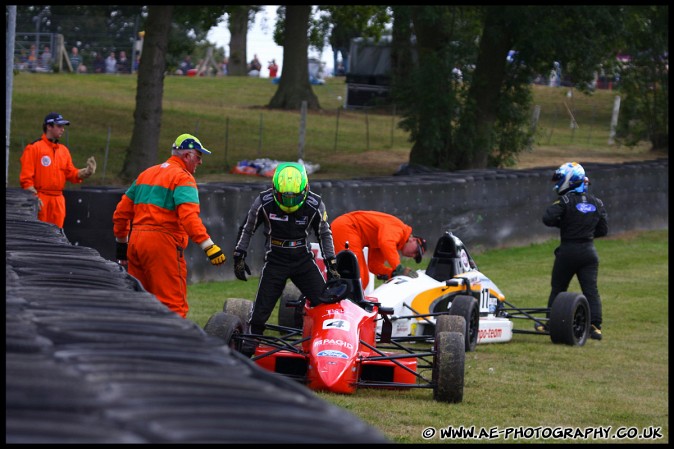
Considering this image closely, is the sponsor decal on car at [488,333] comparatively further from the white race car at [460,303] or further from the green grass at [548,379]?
the green grass at [548,379]

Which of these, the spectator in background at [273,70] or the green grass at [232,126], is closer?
the green grass at [232,126]

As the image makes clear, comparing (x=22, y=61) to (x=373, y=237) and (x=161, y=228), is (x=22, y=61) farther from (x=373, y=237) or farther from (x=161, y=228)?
(x=161, y=228)

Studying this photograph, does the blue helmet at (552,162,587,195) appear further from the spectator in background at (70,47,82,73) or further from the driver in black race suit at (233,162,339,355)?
the spectator in background at (70,47,82,73)

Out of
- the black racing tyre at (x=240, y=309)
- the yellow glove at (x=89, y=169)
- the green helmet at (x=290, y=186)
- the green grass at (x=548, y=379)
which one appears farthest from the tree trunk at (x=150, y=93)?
the green helmet at (x=290, y=186)

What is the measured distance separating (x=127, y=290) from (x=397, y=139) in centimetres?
3502

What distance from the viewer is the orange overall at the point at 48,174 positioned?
14.6 metres

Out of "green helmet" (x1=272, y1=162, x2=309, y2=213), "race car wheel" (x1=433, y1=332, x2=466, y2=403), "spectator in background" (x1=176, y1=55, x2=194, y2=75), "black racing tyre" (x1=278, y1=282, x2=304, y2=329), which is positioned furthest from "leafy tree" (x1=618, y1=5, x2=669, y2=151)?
"spectator in background" (x1=176, y1=55, x2=194, y2=75)

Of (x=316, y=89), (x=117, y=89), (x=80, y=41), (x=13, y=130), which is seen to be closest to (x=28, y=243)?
(x=13, y=130)

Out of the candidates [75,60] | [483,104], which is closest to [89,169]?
[483,104]

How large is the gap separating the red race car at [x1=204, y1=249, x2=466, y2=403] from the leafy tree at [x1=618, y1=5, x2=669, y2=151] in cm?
2540

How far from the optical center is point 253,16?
1731 inches

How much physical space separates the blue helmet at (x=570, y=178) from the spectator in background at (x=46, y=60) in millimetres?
39467

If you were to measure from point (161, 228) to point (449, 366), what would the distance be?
302 cm

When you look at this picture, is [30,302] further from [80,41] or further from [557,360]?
[80,41]
